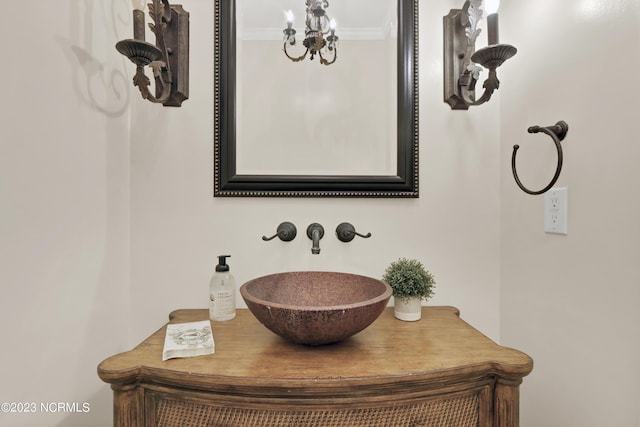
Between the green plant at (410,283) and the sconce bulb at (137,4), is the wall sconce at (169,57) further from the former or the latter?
the green plant at (410,283)

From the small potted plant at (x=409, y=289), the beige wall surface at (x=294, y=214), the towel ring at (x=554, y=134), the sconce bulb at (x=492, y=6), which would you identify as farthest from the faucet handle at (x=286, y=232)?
the sconce bulb at (x=492, y=6)

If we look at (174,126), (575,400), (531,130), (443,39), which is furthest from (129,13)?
(575,400)

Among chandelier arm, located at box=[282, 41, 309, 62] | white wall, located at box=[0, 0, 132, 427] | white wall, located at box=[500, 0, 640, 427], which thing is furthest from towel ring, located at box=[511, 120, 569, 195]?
white wall, located at box=[0, 0, 132, 427]

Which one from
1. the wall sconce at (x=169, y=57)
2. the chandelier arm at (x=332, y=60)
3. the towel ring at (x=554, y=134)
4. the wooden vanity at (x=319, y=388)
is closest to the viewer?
the wooden vanity at (x=319, y=388)

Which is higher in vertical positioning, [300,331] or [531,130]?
[531,130]

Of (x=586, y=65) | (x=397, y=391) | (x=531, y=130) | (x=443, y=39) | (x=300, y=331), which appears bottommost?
(x=397, y=391)

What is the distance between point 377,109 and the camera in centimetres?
107

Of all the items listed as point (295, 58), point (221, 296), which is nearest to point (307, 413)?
point (221, 296)

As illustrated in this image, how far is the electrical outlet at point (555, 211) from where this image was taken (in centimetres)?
79

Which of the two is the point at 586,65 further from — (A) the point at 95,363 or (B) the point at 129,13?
(A) the point at 95,363

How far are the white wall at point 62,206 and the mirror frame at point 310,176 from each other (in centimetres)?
31

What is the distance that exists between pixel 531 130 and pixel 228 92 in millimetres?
899

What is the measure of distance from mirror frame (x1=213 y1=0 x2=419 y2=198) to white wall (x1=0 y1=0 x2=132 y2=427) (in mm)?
307

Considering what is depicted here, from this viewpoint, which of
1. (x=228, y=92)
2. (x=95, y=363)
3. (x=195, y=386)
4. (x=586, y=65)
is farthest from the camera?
(x=228, y=92)
